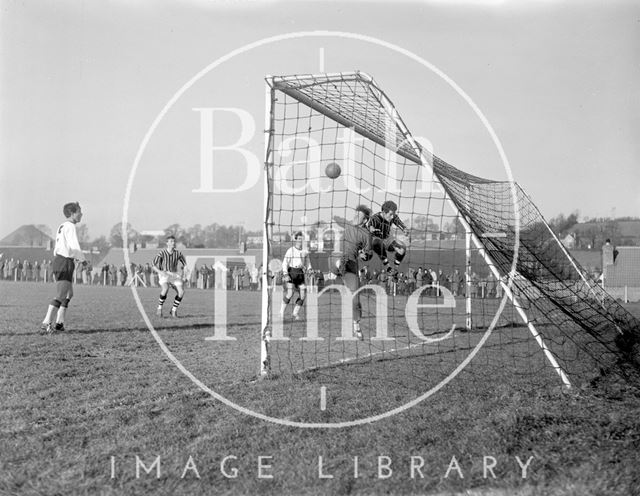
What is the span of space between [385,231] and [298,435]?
188 inches

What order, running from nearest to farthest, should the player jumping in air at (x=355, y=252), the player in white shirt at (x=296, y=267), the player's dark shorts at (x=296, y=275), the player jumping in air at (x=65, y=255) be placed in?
the player jumping in air at (x=355, y=252) → the player jumping in air at (x=65, y=255) → the player in white shirt at (x=296, y=267) → the player's dark shorts at (x=296, y=275)

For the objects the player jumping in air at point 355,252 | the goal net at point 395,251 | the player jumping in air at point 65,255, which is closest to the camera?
the goal net at point 395,251

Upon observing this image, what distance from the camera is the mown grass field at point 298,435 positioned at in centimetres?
342

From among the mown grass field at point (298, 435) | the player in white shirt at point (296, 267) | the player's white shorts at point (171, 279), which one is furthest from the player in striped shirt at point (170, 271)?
the mown grass field at point (298, 435)

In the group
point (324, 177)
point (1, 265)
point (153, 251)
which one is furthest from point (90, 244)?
point (324, 177)

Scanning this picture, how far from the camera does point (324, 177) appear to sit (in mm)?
7141

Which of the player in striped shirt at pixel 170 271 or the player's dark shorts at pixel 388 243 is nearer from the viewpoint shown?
the player's dark shorts at pixel 388 243

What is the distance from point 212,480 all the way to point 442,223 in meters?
4.70

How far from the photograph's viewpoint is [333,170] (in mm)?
7188

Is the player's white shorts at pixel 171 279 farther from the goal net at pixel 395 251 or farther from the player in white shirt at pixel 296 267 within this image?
the goal net at pixel 395 251

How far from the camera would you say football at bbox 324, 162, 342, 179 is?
7.19m

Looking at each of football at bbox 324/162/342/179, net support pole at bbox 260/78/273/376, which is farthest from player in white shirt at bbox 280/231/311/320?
net support pole at bbox 260/78/273/376

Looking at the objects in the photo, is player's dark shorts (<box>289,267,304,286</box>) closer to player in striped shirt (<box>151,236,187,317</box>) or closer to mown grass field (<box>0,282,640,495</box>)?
player in striped shirt (<box>151,236,187,317</box>)

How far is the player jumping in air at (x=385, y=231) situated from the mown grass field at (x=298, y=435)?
2.33 meters
